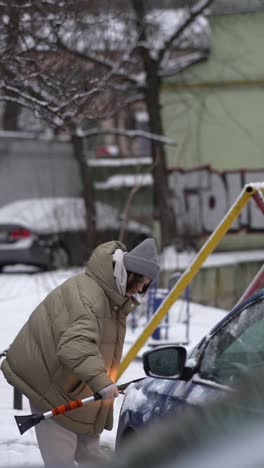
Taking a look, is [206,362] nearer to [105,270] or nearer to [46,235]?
[105,270]

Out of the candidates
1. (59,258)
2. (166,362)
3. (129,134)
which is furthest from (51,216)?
(166,362)

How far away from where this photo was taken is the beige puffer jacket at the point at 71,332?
5523mm

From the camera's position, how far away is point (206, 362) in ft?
16.1

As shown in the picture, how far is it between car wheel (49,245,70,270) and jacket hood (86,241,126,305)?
14.1 m

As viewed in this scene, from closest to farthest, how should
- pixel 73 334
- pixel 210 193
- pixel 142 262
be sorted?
1. pixel 73 334
2. pixel 142 262
3. pixel 210 193

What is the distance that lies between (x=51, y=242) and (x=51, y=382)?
14352 millimetres

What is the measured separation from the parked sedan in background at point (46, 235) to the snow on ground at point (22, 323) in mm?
431

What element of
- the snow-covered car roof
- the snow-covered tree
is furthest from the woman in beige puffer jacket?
the snow-covered car roof

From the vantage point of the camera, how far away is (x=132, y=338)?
11969 millimetres

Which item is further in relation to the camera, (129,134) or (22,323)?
(129,134)

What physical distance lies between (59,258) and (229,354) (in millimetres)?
Answer: 15438

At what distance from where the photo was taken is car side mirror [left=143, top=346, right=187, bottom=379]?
4.92 metres

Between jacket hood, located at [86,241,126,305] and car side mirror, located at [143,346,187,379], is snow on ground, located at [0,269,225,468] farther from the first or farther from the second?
jacket hood, located at [86,241,126,305]

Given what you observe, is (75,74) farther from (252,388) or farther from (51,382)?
(252,388)
